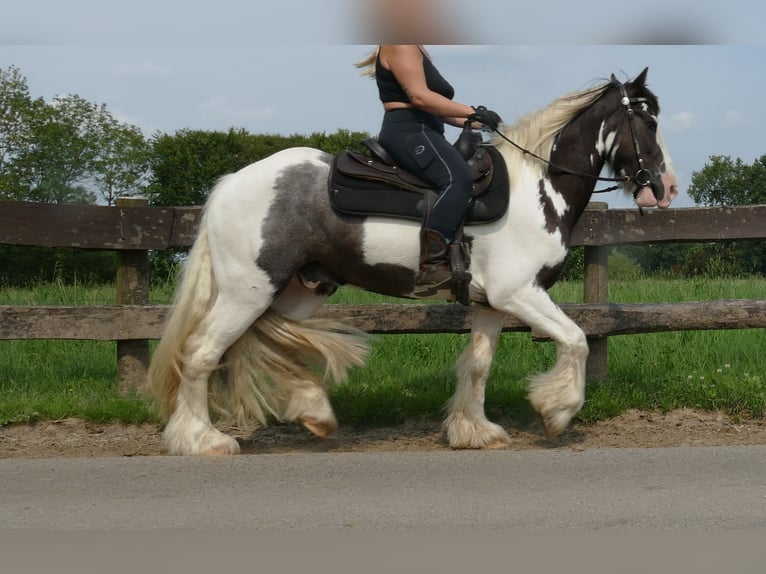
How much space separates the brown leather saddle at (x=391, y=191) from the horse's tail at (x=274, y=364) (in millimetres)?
870

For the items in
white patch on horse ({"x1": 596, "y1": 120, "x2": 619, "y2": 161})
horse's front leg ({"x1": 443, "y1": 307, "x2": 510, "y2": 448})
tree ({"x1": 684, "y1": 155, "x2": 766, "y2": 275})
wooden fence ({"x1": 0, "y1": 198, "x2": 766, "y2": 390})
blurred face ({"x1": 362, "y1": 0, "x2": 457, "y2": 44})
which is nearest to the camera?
blurred face ({"x1": 362, "y1": 0, "x2": 457, "y2": 44})

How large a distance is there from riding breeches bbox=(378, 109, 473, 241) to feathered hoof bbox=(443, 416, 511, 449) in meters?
1.23

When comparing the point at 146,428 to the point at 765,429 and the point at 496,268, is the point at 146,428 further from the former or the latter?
the point at 765,429

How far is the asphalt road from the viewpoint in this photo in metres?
3.64

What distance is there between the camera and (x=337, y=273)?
5539mm

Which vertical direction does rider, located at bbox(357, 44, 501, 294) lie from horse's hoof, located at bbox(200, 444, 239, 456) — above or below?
above

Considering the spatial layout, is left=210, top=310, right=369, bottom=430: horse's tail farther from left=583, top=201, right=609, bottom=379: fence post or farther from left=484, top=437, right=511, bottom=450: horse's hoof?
left=583, top=201, right=609, bottom=379: fence post

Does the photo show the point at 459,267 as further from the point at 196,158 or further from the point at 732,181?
the point at 732,181

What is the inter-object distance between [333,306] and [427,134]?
1.78 meters

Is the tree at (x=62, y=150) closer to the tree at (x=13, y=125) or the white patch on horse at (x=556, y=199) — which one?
the tree at (x=13, y=125)

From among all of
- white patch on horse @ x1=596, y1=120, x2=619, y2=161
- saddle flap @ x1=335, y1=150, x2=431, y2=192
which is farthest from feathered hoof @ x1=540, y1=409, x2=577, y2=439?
white patch on horse @ x1=596, y1=120, x2=619, y2=161

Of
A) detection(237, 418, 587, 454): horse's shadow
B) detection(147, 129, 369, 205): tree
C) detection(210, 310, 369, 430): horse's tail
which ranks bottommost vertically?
detection(237, 418, 587, 454): horse's shadow

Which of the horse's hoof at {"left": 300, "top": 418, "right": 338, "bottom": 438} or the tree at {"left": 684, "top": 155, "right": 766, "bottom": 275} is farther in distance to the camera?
the tree at {"left": 684, "top": 155, "right": 766, "bottom": 275}

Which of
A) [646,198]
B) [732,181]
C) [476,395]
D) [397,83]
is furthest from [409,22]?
[732,181]
